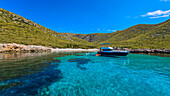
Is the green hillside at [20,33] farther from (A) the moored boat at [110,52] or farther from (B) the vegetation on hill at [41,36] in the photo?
(A) the moored boat at [110,52]

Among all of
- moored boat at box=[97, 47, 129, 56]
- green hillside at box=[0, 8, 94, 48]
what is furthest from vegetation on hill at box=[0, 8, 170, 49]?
moored boat at box=[97, 47, 129, 56]

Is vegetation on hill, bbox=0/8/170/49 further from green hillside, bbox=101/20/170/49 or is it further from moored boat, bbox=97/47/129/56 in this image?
moored boat, bbox=97/47/129/56

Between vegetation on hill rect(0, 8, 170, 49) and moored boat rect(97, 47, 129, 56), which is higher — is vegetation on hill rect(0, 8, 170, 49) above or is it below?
above

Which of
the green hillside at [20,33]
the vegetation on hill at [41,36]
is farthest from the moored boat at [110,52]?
the green hillside at [20,33]

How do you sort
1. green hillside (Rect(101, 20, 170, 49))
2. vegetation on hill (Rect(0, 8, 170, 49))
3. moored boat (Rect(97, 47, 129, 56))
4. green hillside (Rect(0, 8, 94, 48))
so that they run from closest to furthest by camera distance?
moored boat (Rect(97, 47, 129, 56)) < green hillside (Rect(0, 8, 94, 48)) < vegetation on hill (Rect(0, 8, 170, 49)) < green hillside (Rect(101, 20, 170, 49))

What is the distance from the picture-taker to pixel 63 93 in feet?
24.0

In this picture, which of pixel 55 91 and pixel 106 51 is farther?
pixel 106 51

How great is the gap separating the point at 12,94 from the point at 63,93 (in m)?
3.99

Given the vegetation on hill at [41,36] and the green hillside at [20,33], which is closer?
the green hillside at [20,33]

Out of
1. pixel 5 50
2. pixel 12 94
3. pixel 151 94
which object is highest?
pixel 5 50

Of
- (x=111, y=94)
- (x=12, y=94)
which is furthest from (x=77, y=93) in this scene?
(x=12, y=94)

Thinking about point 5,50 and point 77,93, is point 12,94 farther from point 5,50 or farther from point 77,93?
point 5,50

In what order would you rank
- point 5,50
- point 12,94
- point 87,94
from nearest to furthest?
point 12,94 → point 87,94 → point 5,50

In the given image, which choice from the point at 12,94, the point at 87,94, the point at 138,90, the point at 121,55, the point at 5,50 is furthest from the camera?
the point at 5,50
